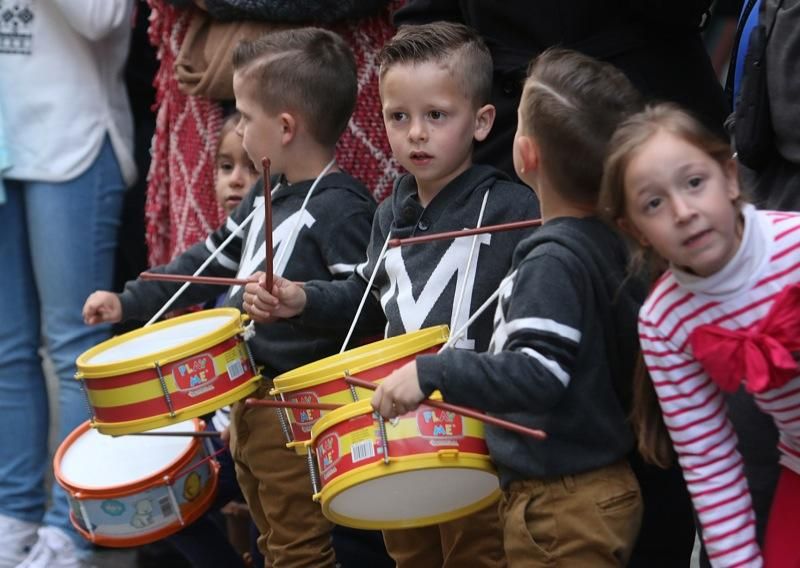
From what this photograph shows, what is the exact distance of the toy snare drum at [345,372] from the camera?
278cm

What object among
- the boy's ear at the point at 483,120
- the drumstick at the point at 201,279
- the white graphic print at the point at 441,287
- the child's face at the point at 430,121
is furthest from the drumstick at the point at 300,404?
the boy's ear at the point at 483,120

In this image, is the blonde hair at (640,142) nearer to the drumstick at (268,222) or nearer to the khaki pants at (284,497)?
the drumstick at (268,222)

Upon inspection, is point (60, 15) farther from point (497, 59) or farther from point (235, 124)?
point (497, 59)

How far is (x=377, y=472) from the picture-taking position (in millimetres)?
2586

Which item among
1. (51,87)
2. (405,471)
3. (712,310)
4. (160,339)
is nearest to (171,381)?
(160,339)

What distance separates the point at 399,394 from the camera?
2494mm

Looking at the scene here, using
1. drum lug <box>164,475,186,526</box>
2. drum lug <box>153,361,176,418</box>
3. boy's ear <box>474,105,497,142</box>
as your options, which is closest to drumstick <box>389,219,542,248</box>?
boy's ear <box>474,105,497,142</box>

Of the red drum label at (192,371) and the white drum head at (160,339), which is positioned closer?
the red drum label at (192,371)

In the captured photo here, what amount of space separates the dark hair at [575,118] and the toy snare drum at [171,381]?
3.18 ft

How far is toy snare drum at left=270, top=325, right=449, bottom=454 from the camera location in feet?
9.11

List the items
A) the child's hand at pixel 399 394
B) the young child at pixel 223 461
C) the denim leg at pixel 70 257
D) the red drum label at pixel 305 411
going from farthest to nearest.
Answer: the denim leg at pixel 70 257 → the young child at pixel 223 461 → the red drum label at pixel 305 411 → the child's hand at pixel 399 394

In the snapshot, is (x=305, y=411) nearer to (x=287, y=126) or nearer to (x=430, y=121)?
(x=430, y=121)

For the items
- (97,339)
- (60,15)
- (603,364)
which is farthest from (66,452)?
(603,364)

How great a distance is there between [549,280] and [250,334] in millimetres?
1034
